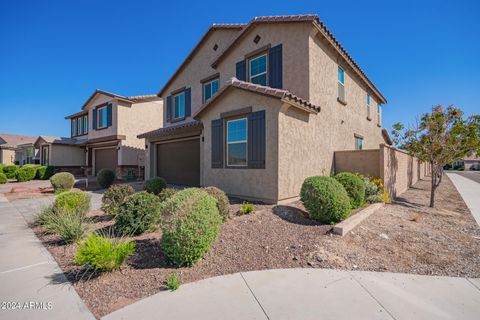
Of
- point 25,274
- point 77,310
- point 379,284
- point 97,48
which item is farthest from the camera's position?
point 97,48

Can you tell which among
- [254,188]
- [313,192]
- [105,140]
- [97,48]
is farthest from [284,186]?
[105,140]

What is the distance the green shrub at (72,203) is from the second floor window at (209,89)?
9.01 m

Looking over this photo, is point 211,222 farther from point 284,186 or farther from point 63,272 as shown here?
point 284,186

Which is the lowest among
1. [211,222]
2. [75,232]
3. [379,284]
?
[379,284]

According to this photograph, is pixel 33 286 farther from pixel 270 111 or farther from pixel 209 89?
pixel 209 89

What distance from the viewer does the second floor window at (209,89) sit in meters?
13.2

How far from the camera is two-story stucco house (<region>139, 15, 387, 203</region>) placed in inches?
309

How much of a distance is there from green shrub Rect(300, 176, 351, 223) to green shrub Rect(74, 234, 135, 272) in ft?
14.3

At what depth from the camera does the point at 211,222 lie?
3852 millimetres

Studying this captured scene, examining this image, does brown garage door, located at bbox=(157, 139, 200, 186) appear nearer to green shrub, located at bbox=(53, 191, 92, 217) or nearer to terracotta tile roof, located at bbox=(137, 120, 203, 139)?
terracotta tile roof, located at bbox=(137, 120, 203, 139)

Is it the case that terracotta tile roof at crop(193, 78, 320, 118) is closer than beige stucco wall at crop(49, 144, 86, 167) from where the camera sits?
Yes

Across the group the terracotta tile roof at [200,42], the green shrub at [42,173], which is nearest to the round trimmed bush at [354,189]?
the terracotta tile roof at [200,42]

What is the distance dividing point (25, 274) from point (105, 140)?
1803 cm

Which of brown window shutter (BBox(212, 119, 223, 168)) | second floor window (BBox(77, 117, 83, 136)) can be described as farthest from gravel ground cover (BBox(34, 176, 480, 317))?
second floor window (BBox(77, 117, 83, 136))
